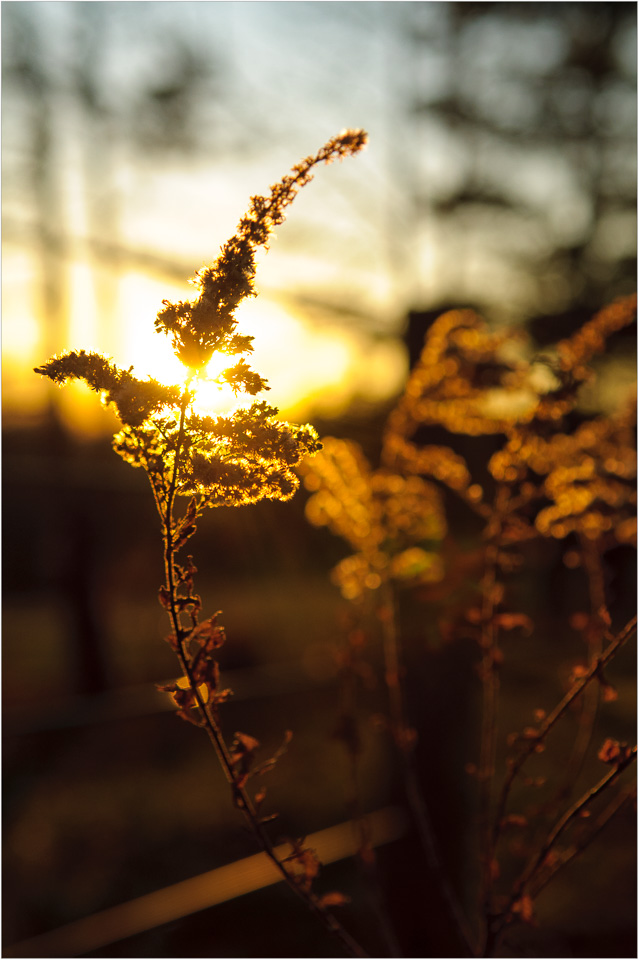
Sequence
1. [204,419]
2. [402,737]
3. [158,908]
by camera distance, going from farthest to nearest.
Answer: [158,908] < [402,737] < [204,419]

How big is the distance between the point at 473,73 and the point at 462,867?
2962 millimetres

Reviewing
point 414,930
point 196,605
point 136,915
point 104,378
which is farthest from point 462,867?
point 104,378

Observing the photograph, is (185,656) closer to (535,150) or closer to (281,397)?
(281,397)

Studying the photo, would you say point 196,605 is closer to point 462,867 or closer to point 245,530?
point 462,867

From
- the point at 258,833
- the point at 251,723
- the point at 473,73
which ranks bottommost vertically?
the point at 251,723

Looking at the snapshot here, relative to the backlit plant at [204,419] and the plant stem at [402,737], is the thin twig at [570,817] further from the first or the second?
the backlit plant at [204,419]

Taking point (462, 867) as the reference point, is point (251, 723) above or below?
above

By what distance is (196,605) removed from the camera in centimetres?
55

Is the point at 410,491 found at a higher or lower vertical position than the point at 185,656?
higher

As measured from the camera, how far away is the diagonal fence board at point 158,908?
1512 mm

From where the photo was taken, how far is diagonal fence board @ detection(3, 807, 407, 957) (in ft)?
4.96

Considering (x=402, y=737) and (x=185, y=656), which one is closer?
(x=185, y=656)

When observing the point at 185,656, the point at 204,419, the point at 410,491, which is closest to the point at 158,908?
the point at 410,491

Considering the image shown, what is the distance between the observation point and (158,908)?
1579mm
